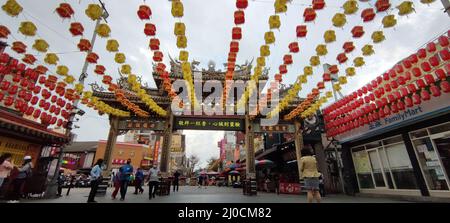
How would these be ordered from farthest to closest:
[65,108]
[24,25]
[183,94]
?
[183,94]
[65,108]
[24,25]

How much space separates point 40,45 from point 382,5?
32.7 feet

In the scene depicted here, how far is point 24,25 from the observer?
19.6ft

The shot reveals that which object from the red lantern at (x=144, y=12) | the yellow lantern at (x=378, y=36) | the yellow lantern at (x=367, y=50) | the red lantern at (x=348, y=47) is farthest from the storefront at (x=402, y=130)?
the red lantern at (x=144, y=12)

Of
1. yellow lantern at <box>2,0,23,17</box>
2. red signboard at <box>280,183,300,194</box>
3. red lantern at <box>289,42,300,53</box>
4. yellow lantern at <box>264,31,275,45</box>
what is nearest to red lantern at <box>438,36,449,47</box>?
red lantern at <box>289,42,300,53</box>

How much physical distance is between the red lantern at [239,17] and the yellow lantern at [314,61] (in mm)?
3139

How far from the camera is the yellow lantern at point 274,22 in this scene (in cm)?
603

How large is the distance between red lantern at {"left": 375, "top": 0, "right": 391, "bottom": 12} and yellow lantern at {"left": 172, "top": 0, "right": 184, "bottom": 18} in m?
5.03

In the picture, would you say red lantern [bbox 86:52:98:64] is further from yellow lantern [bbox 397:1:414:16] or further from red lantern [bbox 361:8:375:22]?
yellow lantern [bbox 397:1:414:16]

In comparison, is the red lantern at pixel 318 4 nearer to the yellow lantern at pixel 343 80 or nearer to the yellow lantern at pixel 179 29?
the yellow lantern at pixel 179 29

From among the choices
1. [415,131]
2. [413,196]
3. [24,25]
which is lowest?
[413,196]
